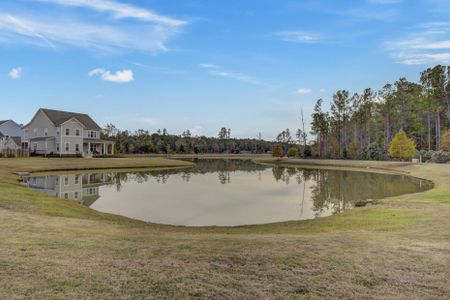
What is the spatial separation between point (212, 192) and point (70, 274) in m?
17.2

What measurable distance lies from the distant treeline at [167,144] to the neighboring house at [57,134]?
31.0 meters

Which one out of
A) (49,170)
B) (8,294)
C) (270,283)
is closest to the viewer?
(8,294)

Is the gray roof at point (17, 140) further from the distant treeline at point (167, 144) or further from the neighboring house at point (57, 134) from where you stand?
Result: the distant treeline at point (167, 144)

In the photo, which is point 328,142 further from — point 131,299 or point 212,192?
point 131,299

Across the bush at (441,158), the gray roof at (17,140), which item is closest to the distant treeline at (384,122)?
the bush at (441,158)

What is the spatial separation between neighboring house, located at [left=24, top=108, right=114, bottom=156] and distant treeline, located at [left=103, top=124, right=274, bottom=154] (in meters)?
31.0

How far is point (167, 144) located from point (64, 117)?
186ft

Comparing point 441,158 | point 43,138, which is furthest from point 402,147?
point 43,138

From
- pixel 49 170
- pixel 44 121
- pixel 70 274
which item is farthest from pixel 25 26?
pixel 44 121

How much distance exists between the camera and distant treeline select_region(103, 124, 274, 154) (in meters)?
97.9

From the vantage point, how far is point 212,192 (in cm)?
2227

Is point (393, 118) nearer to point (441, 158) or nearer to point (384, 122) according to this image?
point (384, 122)

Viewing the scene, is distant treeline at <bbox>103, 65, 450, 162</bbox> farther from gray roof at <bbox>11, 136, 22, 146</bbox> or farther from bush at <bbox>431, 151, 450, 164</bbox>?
gray roof at <bbox>11, 136, 22, 146</bbox>

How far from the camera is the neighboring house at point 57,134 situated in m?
51.0
